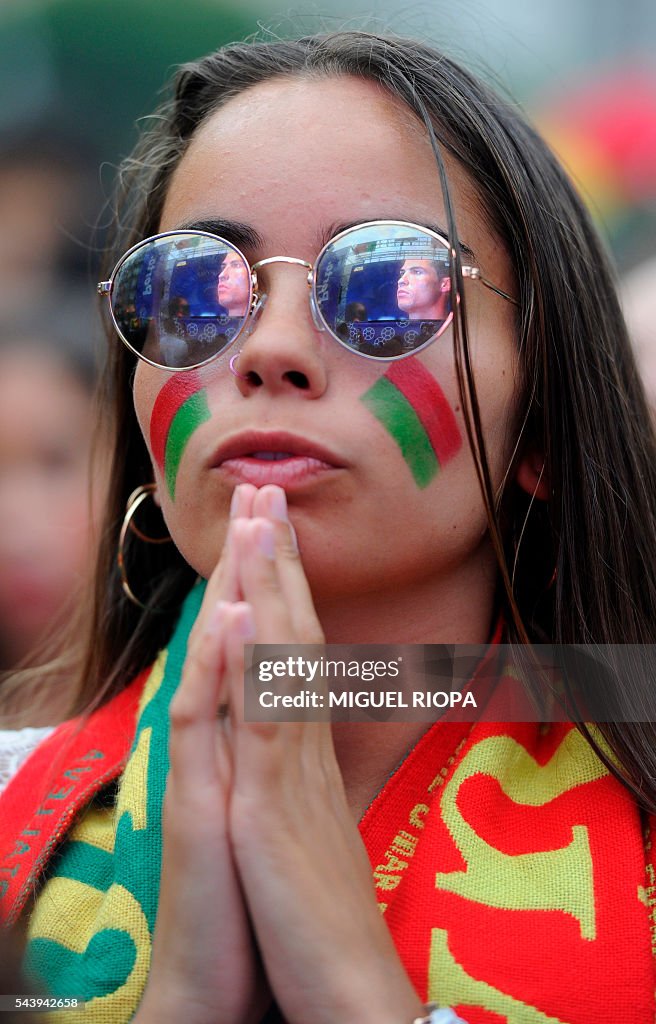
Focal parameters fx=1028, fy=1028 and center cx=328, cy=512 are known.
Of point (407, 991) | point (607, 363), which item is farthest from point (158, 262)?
point (407, 991)

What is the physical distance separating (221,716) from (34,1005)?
0.51 meters

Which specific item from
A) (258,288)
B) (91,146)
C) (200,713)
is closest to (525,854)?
(200,713)

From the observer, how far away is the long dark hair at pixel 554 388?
1.82 m

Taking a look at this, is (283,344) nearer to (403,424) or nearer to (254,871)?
(403,424)

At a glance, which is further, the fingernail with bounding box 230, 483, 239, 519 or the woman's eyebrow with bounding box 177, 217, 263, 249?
the woman's eyebrow with bounding box 177, 217, 263, 249

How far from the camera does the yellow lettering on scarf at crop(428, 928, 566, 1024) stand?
1.47m

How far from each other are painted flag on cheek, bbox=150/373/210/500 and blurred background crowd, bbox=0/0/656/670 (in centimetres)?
74

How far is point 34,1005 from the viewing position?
1.57 m

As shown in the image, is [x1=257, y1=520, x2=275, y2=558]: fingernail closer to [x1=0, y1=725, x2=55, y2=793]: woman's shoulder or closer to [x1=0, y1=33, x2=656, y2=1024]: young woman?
[x1=0, y1=33, x2=656, y2=1024]: young woman

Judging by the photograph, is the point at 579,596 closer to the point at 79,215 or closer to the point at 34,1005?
the point at 34,1005

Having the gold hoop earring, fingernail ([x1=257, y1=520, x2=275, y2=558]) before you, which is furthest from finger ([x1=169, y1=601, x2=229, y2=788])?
the gold hoop earring

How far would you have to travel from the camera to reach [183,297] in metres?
1.71

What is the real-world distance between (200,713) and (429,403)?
617 mm

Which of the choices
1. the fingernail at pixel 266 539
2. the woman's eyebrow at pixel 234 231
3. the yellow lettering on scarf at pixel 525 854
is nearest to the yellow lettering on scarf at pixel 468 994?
the yellow lettering on scarf at pixel 525 854
